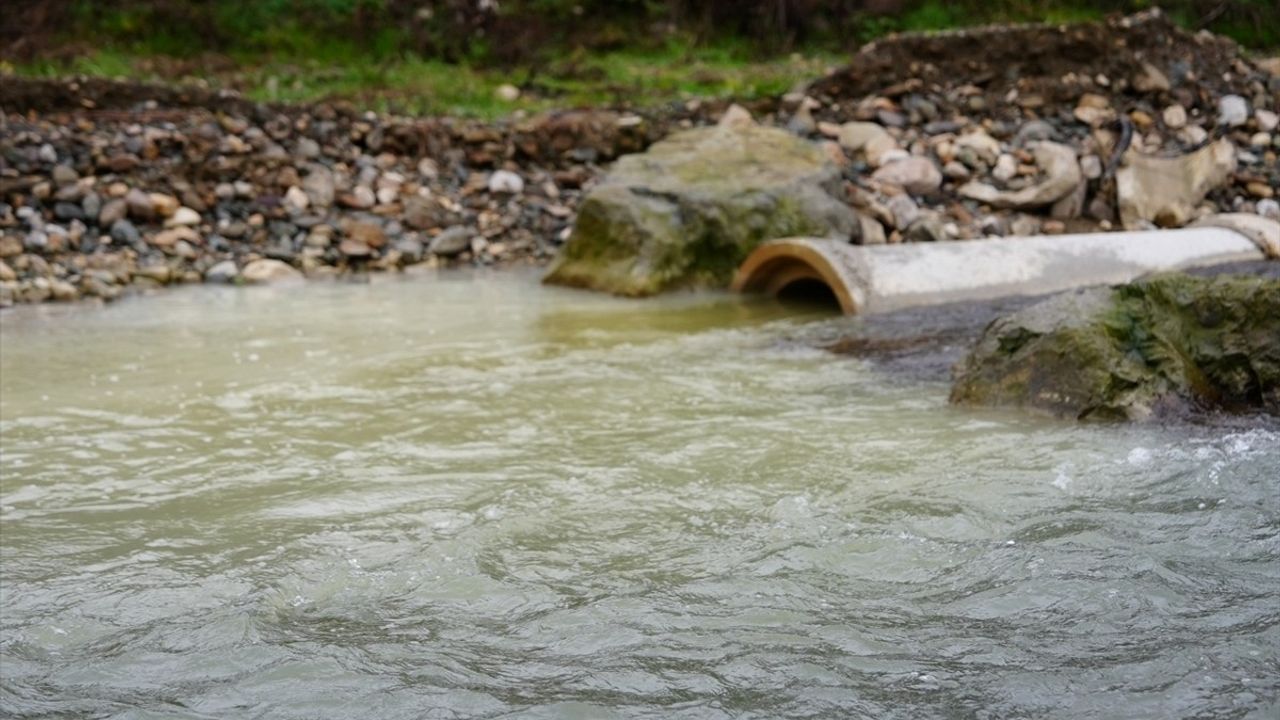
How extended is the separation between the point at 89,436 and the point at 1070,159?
8548 mm

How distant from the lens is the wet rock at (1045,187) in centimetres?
1080

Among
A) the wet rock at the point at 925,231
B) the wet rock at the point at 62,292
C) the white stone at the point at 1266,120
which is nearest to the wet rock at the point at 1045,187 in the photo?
the wet rock at the point at 925,231

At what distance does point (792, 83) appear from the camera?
14.4 meters

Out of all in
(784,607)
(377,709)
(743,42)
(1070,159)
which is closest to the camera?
(377,709)

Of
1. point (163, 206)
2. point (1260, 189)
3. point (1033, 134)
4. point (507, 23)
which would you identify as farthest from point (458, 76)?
point (1260, 189)

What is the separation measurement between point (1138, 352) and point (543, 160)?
7836 millimetres

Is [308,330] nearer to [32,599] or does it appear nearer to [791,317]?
[791,317]

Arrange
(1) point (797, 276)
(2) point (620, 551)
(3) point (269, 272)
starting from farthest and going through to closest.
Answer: (3) point (269, 272), (1) point (797, 276), (2) point (620, 551)

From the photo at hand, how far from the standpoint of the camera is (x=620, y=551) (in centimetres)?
365

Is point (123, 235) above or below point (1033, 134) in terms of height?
below

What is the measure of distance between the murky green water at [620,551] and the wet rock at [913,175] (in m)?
5.13

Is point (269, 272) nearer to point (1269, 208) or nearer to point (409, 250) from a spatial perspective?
point (409, 250)

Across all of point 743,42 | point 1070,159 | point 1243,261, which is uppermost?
point 743,42

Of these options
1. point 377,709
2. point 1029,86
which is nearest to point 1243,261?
point 1029,86
